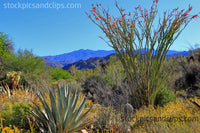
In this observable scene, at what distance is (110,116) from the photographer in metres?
4.29

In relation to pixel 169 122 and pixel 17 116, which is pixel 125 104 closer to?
pixel 169 122

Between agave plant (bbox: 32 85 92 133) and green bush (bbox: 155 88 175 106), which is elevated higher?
agave plant (bbox: 32 85 92 133)

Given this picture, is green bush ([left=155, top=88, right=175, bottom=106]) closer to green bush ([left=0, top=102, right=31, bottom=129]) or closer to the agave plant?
the agave plant

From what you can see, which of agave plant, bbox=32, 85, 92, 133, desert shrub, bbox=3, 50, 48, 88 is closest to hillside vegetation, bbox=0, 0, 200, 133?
agave plant, bbox=32, 85, 92, 133

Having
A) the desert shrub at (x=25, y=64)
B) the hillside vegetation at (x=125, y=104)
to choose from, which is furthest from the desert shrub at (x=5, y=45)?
the hillside vegetation at (x=125, y=104)

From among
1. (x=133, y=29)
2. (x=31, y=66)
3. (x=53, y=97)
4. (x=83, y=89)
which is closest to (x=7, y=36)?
(x=31, y=66)

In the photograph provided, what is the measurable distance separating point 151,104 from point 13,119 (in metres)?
4.56

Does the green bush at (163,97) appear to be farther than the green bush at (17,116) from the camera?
Answer: Yes

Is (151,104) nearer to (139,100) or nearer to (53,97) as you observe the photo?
(139,100)

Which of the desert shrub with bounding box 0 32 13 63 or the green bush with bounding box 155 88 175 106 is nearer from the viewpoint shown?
the green bush with bounding box 155 88 175 106

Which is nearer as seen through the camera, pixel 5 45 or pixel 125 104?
pixel 125 104

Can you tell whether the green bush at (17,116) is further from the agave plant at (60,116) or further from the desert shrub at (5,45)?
the desert shrub at (5,45)

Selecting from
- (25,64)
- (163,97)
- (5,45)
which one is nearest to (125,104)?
(163,97)

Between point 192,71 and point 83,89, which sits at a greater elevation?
point 192,71
